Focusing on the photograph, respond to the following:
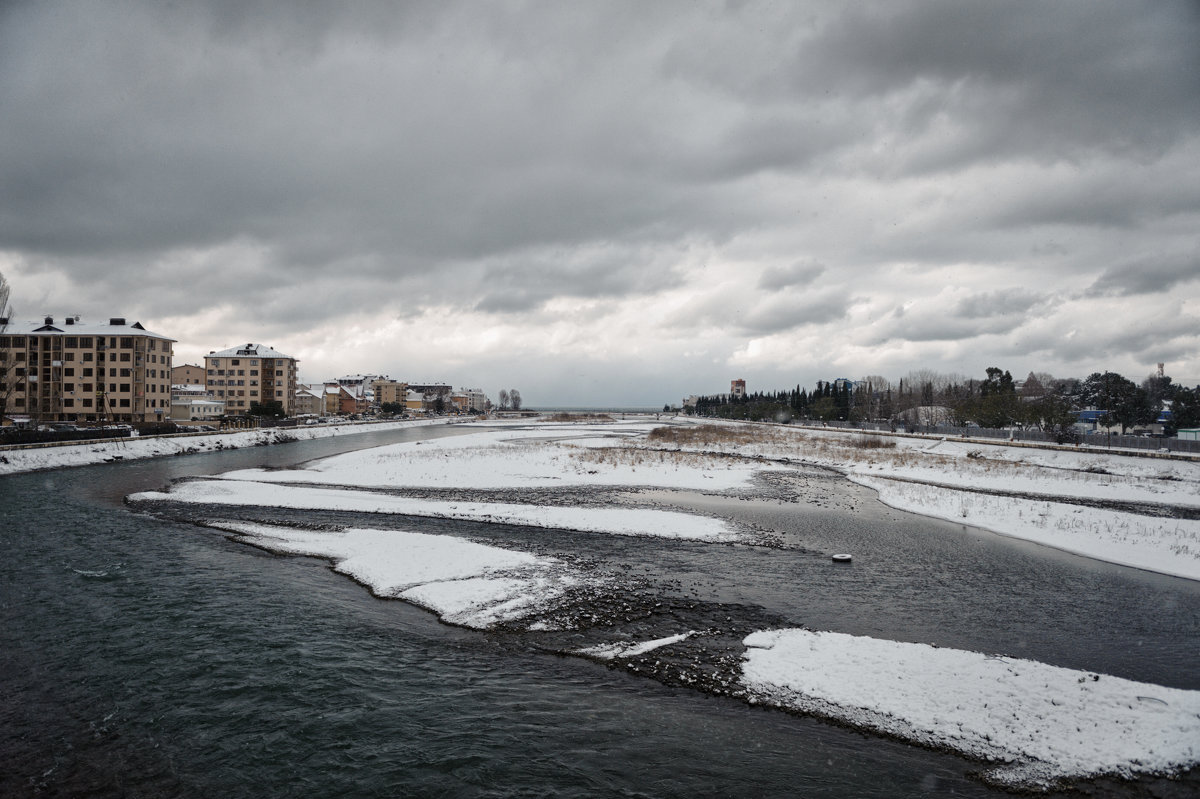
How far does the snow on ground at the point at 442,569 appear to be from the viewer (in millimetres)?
15484

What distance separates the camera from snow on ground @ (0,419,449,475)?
48.5 m

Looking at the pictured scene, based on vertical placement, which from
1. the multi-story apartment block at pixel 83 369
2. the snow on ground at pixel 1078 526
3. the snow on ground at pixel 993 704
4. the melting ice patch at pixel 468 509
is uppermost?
the multi-story apartment block at pixel 83 369

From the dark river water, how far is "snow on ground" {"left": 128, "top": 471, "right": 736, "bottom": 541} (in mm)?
2976

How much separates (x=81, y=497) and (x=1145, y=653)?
4559 cm

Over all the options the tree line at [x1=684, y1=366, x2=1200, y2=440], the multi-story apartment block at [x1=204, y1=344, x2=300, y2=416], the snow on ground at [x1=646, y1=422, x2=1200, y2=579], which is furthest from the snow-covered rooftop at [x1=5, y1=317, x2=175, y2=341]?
the tree line at [x1=684, y1=366, x2=1200, y2=440]

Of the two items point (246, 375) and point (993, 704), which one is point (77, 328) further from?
point (993, 704)

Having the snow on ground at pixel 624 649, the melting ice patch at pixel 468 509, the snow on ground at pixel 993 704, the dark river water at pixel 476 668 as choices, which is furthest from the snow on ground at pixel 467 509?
the snow on ground at pixel 993 704

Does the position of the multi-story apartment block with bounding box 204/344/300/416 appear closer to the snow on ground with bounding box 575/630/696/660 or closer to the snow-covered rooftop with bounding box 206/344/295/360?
the snow-covered rooftop with bounding box 206/344/295/360

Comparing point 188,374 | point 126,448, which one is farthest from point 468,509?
point 188,374

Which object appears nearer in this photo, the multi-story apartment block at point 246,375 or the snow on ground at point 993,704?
the snow on ground at point 993,704

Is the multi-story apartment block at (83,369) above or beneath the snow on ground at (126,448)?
above

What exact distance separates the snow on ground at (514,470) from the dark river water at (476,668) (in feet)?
59.6

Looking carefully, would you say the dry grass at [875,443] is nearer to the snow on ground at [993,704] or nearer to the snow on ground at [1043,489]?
the snow on ground at [1043,489]

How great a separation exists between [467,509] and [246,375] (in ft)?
487
